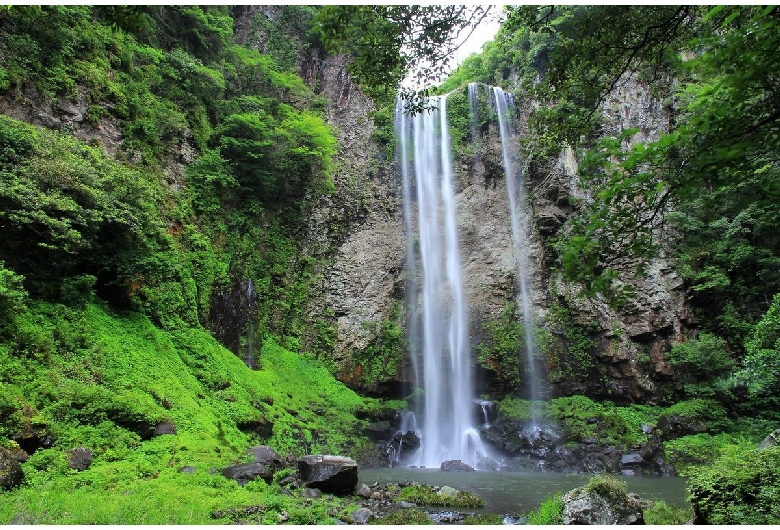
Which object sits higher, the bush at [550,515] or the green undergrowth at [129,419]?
the green undergrowth at [129,419]

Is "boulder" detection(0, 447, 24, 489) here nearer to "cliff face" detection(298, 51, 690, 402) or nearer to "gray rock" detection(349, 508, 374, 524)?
"gray rock" detection(349, 508, 374, 524)

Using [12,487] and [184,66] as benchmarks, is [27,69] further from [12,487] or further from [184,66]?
[12,487]

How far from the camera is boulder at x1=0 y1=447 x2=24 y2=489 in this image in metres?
5.18

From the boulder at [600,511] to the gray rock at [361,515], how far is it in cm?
281

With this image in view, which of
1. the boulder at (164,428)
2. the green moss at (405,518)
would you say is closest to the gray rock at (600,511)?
the green moss at (405,518)

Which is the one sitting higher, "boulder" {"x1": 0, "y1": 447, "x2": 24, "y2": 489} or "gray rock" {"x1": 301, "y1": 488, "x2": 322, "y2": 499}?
"boulder" {"x1": 0, "y1": 447, "x2": 24, "y2": 489}

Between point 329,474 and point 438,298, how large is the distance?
37.6 ft

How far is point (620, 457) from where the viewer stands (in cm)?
1308

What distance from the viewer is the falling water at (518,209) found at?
1720cm

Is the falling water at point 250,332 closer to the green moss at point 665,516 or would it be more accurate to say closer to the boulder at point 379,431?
the boulder at point 379,431

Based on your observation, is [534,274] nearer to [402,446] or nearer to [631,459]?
[631,459]

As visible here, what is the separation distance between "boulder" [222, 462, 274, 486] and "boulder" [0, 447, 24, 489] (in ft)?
8.81

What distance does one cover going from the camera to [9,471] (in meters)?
5.29

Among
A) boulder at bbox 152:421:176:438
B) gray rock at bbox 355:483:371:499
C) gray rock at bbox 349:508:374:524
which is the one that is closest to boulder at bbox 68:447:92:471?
boulder at bbox 152:421:176:438
